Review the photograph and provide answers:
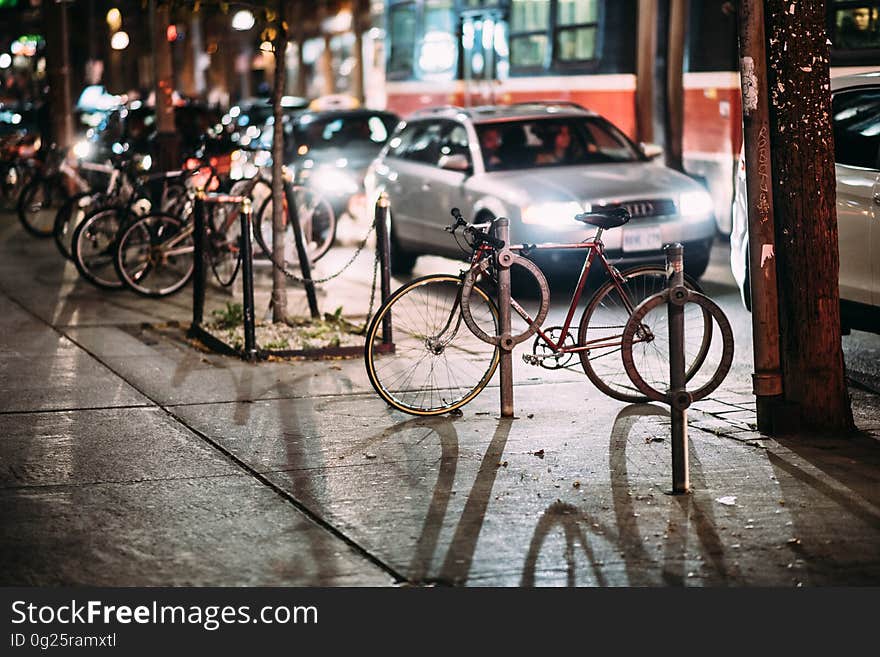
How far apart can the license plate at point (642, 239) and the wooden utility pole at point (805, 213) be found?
5.06 meters

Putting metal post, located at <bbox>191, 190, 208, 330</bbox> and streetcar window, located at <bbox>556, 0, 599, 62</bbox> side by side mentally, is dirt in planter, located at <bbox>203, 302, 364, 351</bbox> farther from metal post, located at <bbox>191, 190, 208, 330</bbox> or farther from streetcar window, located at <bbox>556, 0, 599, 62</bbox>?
streetcar window, located at <bbox>556, 0, 599, 62</bbox>

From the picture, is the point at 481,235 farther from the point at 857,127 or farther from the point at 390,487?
the point at 857,127

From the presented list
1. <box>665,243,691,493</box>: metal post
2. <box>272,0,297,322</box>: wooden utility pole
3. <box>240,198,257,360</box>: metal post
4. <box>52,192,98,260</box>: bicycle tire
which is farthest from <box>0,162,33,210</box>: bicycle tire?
<box>665,243,691,493</box>: metal post

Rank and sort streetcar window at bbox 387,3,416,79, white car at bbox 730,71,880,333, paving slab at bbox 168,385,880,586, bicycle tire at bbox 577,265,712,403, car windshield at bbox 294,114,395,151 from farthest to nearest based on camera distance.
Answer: streetcar window at bbox 387,3,416,79
car windshield at bbox 294,114,395,151
white car at bbox 730,71,880,333
bicycle tire at bbox 577,265,712,403
paving slab at bbox 168,385,880,586

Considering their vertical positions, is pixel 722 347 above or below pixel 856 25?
below

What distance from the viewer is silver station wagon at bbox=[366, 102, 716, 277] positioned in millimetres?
13125

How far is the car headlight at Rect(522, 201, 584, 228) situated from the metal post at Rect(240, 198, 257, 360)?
308cm

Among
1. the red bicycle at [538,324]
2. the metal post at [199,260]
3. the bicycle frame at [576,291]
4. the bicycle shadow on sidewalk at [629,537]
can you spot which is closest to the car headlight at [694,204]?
the red bicycle at [538,324]

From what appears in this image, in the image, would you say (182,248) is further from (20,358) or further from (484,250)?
(484,250)

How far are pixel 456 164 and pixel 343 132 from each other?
22.3ft

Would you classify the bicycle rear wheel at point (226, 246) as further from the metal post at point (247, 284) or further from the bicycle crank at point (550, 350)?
the bicycle crank at point (550, 350)

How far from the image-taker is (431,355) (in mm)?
8992

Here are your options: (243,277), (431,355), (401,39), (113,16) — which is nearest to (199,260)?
(243,277)

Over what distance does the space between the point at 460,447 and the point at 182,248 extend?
20.8ft
